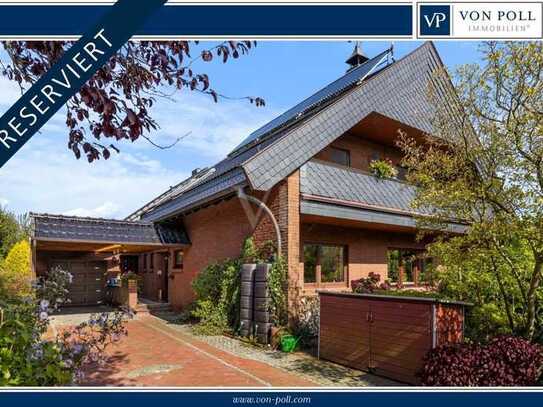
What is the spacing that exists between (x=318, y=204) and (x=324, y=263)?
284 centimetres

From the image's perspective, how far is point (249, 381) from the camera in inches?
262

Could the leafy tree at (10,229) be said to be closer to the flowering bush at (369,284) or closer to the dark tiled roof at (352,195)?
the dark tiled roof at (352,195)

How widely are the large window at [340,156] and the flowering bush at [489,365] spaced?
866cm

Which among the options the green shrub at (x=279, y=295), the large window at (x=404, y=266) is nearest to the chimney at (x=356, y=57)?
the large window at (x=404, y=266)

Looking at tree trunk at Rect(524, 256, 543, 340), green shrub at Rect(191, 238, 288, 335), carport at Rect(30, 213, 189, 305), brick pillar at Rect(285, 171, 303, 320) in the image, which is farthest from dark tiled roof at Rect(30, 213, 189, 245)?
tree trunk at Rect(524, 256, 543, 340)

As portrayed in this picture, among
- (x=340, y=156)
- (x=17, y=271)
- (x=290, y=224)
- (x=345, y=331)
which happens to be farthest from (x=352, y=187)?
(x=17, y=271)

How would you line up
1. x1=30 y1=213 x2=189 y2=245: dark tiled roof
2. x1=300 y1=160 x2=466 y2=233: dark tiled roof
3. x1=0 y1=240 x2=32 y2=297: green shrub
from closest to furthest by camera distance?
x1=300 y1=160 x2=466 y2=233: dark tiled roof, x1=0 y1=240 x2=32 y2=297: green shrub, x1=30 y1=213 x2=189 y2=245: dark tiled roof

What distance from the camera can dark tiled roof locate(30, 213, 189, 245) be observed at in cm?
1277

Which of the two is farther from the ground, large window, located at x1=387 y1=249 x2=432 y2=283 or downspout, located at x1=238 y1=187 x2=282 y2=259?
downspout, located at x1=238 y1=187 x2=282 y2=259

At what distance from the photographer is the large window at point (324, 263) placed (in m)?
12.1

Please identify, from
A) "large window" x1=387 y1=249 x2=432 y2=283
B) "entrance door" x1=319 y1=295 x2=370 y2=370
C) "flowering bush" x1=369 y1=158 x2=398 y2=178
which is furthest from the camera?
"large window" x1=387 y1=249 x2=432 y2=283

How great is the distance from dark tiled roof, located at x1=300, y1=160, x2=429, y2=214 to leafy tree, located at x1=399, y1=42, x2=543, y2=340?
3878mm

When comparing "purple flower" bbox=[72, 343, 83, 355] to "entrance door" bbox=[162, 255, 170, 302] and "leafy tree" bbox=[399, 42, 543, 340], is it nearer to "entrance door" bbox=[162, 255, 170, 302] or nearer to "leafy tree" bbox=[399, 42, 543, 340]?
"leafy tree" bbox=[399, 42, 543, 340]

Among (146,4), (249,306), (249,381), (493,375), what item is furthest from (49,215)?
(493,375)
